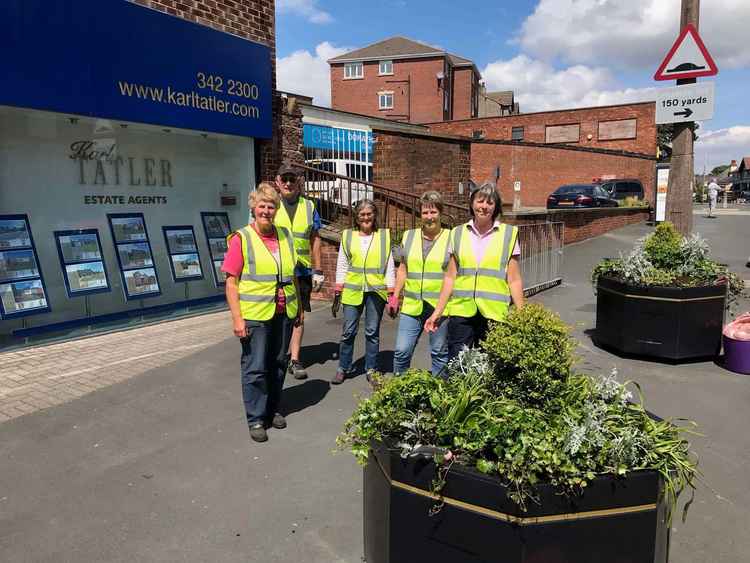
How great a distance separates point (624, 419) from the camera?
2418 millimetres

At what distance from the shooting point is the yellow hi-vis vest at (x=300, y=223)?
5746 mm

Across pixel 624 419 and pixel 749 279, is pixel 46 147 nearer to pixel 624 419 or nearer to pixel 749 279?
pixel 624 419

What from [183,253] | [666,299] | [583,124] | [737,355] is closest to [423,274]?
[666,299]

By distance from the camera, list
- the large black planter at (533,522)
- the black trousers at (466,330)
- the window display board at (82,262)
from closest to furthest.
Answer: the large black planter at (533,522), the black trousers at (466,330), the window display board at (82,262)

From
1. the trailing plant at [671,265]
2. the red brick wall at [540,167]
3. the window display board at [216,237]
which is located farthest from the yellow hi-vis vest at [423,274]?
the red brick wall at [540,167]

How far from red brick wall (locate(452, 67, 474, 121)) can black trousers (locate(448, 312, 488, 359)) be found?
54.6m

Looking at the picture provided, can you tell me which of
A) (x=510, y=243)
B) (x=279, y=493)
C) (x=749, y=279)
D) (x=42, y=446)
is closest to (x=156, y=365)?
(x=42, y=446)

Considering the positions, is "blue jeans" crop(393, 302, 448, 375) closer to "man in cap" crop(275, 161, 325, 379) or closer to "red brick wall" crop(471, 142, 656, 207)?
"man in cap" crop(275, 161, 325, 379)

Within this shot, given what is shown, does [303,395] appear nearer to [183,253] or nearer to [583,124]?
[183,253]

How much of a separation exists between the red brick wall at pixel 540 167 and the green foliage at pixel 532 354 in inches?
1360

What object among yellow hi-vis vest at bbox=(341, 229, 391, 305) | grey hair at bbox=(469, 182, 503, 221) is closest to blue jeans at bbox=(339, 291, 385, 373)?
yellow hi-vis vest at bbox=(341, 229, 391, 305)

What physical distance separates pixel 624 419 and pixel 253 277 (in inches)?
106

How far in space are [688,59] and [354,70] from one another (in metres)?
52.4

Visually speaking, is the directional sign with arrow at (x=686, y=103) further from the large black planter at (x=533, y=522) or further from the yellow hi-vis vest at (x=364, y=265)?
the large black planter at (x=533, y=522)
